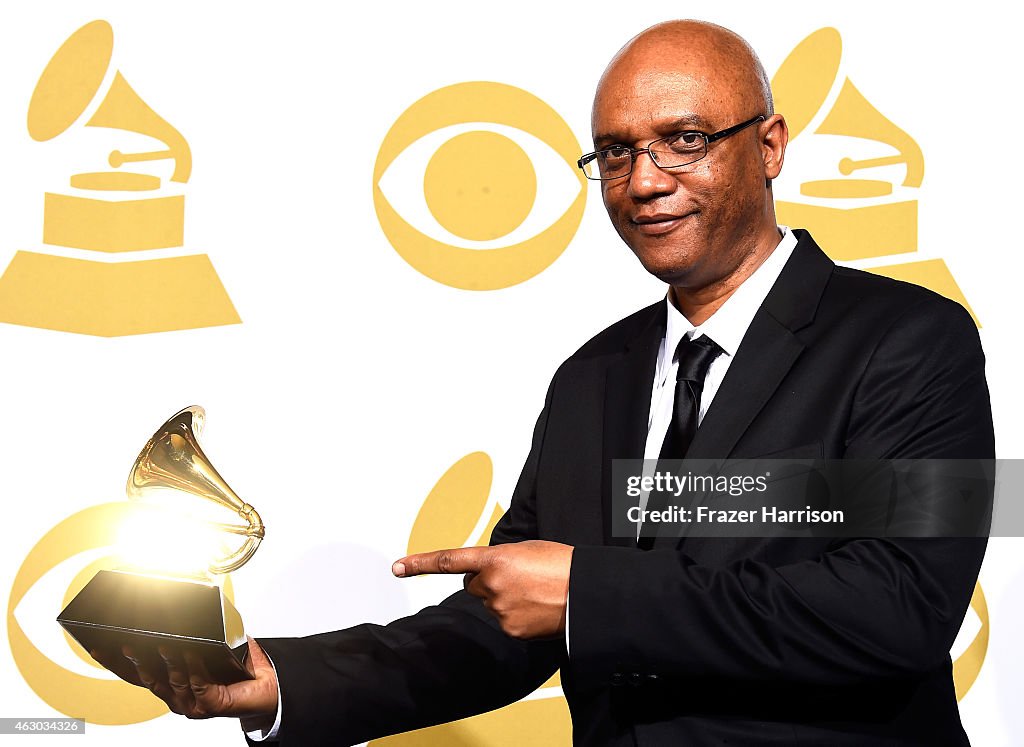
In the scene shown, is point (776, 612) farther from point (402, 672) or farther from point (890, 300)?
point (402, 672)

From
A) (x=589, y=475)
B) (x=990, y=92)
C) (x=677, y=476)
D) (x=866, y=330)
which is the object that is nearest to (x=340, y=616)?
(x=589, y=475)

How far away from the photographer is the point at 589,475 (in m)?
1.88

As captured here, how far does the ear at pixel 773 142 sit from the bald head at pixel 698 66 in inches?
0.8

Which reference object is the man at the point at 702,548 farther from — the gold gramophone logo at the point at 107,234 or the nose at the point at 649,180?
the gold gramophone logo at the point at 107,234

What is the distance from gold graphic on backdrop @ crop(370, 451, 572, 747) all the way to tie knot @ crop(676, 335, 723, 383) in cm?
99

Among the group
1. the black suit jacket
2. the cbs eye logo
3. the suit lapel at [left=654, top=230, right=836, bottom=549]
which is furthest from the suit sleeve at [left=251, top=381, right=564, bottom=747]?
the cbs eye logo

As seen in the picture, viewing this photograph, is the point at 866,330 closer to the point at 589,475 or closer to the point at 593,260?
the point at 589,475

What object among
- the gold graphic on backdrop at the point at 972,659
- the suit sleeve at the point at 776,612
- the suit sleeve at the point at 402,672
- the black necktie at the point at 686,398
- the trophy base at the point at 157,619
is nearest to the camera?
the suit sleeve at the point at 776,612

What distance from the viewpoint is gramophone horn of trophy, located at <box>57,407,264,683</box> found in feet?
5.11

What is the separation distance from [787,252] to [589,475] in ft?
1.63

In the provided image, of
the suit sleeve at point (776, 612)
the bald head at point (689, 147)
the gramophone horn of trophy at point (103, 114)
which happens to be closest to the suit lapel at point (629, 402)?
the bald head at point (689, 147)

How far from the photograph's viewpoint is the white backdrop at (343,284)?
269cm

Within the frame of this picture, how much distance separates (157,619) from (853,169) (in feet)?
6.41

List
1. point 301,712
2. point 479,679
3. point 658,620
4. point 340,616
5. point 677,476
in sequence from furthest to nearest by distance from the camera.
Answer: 1. point 340,616
2. point 479,679
3. point 301,712
4. point 677,476
5. point 658,620
